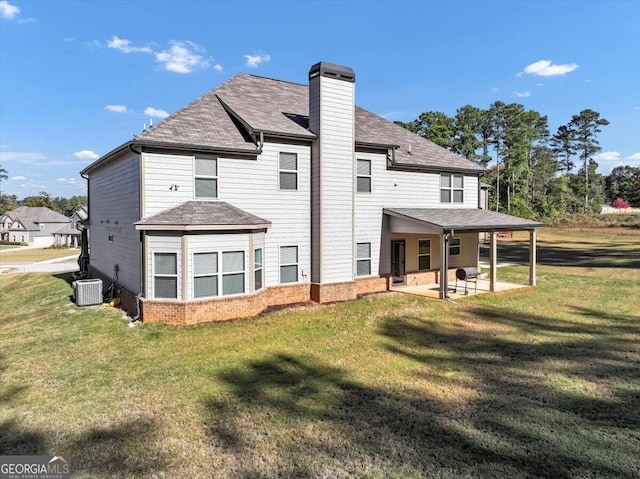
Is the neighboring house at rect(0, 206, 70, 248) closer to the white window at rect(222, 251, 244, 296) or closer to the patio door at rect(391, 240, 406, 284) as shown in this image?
the patio door at rect(391, 240, 406, 284)

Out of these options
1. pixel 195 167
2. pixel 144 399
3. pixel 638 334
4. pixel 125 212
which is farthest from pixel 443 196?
pixel 144 399

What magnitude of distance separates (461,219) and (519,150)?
52619mm

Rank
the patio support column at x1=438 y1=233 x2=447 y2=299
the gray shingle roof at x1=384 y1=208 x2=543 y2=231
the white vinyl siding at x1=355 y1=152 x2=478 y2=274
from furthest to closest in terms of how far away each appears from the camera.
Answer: the white vinyl siding at x1=355 y1=152 x2=478 y2=274
the gray shingle roof at x1=384 y1=208 x2=543 y2=231
the patio support column at x1=438 y1=233 x2=447 y2=299

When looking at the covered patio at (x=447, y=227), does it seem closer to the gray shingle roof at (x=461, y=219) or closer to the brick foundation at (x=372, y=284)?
the gray shingle roof at (x=461, y=219)

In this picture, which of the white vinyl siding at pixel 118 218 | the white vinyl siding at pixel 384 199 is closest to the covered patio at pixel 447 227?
the white vinyl siding at pixel 384 199

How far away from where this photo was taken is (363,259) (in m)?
15.9

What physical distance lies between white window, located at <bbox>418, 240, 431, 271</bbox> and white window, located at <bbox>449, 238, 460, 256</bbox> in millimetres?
1447

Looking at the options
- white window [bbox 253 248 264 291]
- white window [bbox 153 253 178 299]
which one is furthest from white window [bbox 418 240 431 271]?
white window [bbox 153 253 178 299]

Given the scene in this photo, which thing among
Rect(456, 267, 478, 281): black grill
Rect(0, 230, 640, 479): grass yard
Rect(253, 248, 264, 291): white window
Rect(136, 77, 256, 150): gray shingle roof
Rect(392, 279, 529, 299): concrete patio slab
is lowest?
Rect(0, 230, 640, 479): grass yard

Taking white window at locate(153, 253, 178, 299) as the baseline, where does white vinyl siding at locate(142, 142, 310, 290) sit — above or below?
above

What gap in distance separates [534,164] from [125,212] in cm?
7785

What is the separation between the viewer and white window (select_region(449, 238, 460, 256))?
19.0 m

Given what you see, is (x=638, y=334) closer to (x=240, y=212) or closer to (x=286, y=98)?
(x=240, y=212)

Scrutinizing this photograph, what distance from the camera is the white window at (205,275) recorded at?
38.3ft
